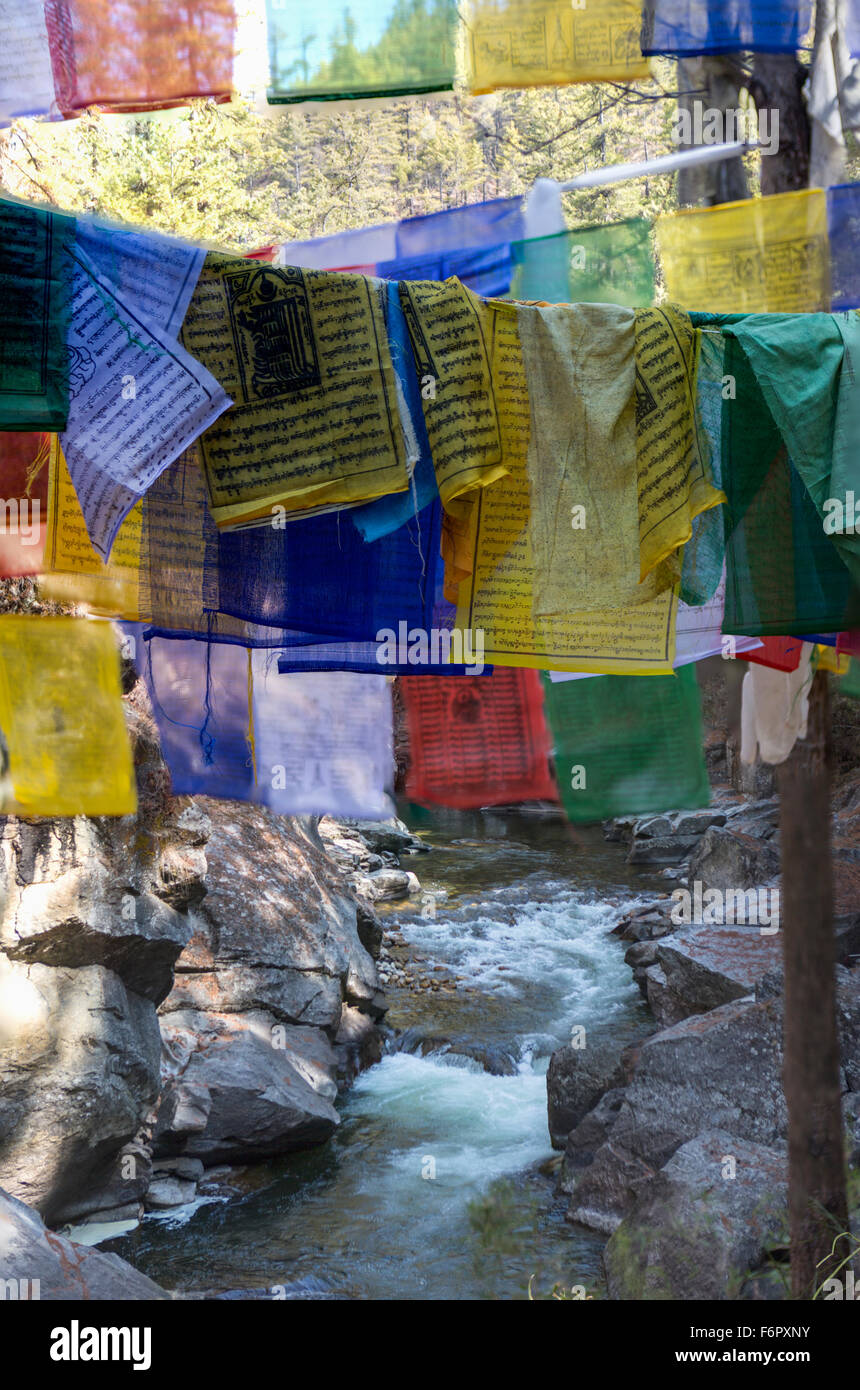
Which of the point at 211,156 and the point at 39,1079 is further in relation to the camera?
the point at 211,156

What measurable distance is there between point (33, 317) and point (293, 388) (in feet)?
1.81

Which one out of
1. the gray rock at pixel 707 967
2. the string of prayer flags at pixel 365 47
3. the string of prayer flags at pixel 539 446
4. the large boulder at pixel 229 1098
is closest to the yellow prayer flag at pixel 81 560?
the string of prayer flags at pixel 539 446

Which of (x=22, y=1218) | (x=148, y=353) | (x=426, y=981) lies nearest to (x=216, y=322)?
(x=148, y=353)

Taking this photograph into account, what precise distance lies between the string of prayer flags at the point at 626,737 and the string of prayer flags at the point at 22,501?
73.1 inches

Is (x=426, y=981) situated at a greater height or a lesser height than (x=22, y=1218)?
lesser

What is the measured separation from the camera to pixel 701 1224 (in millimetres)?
4617

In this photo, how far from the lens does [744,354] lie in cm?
268

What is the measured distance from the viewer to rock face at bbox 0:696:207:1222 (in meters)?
5.11

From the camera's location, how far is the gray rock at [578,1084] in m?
6.59

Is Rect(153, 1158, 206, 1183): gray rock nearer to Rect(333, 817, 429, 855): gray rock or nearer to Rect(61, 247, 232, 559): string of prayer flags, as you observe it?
Rect(61, 247, 232, 559): string of prayer flags

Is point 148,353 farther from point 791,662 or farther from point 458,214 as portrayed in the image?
point 458,214

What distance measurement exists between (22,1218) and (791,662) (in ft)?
10.8

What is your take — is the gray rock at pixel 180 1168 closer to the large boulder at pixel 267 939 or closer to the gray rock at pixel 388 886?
the large boulder at pixel 267 939

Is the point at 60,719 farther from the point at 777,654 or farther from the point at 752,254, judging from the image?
the point at 752,254
